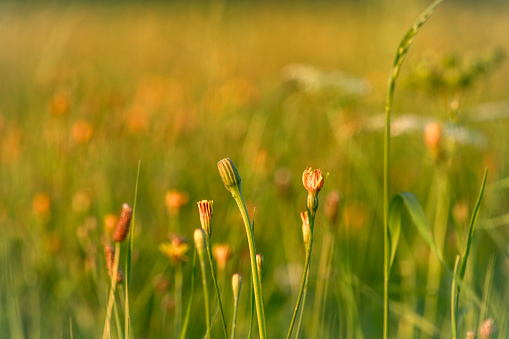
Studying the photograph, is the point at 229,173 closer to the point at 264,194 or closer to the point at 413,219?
the point at 413,219

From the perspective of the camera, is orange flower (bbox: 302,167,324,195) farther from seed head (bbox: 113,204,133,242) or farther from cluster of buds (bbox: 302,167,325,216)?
seed head (bbox: 113,204,133,242)

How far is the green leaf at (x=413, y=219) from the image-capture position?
762 mm

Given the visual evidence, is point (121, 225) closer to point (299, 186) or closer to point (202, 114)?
point (299, 186)

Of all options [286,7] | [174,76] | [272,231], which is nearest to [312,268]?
[272,231]

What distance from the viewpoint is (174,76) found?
12.3 feet

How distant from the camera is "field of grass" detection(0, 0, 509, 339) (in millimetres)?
1164

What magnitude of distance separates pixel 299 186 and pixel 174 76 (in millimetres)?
2058

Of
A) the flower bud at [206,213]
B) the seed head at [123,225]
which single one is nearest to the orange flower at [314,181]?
the flower bud at [206,213]

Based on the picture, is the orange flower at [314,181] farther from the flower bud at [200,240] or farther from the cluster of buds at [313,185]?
the flower bud at [200,240]

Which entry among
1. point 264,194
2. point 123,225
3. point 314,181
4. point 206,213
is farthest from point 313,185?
point 264,194

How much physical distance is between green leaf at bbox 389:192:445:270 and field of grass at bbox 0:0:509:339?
9 centimetres

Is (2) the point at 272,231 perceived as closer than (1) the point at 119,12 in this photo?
Yes

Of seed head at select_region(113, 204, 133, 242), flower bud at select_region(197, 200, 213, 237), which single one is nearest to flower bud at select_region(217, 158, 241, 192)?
flower bud at select_region(197, 200, 213, 237)

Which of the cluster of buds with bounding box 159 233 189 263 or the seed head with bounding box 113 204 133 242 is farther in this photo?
the cluster of buds with bounding box 159 233 189 263
